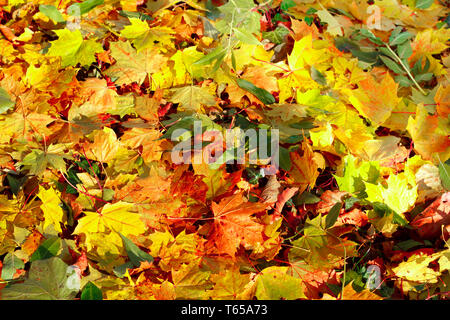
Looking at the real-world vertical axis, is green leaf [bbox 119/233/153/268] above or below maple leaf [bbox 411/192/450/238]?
below

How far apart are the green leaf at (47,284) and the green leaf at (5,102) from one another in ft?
1.58

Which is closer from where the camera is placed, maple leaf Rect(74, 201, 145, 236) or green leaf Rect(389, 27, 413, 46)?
maple leaf Rect(74, 201, 145, 236)

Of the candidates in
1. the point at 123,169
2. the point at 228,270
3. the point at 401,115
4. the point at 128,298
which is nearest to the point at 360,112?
the point at 401,115

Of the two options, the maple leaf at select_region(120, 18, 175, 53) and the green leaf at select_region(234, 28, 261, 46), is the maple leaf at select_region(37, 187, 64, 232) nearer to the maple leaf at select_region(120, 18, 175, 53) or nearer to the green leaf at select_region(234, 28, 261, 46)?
the maple leaf at select_region(120, 18, 175, 53)

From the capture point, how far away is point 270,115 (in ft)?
4.08

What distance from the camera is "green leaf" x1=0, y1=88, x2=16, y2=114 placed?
1169mm

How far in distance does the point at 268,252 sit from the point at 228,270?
13 cm

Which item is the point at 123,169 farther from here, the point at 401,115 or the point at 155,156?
the point at 401,115

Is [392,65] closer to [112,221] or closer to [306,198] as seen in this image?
[306,198]

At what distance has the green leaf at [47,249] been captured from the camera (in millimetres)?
1050

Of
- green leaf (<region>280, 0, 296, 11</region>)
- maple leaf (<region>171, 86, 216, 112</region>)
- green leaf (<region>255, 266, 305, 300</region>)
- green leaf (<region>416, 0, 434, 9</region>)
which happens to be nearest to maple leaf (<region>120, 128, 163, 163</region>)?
maple leaf (<region>171, 86, 216, 112</region>)

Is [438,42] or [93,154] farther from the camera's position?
[438,42]

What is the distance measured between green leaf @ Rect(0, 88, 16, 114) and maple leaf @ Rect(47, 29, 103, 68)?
0.19 m

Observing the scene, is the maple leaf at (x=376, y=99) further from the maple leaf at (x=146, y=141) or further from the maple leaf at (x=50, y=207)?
the maple leaf at (x=50, y=207)
